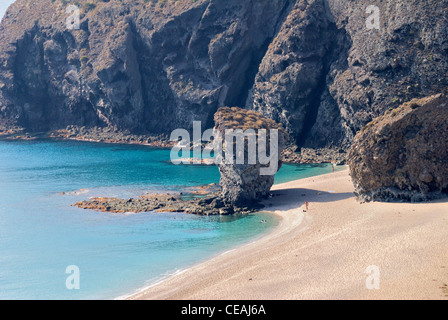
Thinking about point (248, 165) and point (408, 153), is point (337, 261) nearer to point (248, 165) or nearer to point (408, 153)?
point (408, 153)

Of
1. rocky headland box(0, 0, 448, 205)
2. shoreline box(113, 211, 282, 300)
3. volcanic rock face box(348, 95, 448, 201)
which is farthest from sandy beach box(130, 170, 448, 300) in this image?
rocky headland box(0, 0, 448, 205)

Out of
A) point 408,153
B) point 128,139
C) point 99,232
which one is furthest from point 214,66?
point 408,153

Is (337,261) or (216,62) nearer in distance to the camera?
(337,261)

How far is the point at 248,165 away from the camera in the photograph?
175ft

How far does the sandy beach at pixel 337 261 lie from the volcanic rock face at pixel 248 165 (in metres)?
6.54

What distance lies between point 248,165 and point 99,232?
1661cm

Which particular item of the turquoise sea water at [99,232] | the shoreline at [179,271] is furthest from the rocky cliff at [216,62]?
the shoreline at [179,271]

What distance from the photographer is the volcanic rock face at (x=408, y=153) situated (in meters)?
46.5

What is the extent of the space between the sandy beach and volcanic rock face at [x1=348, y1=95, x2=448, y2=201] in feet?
5.81

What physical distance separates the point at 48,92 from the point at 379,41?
9763 centimetres

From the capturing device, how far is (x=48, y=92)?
466 feet

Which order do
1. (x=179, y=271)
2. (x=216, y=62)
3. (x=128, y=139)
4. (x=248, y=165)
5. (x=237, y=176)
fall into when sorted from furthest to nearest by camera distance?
(x=128, y=139), (x=216, y=62), (x=237, y=176), (x=248, y=165), (x=179, y=271)

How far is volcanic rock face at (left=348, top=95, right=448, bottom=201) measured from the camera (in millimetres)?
46500

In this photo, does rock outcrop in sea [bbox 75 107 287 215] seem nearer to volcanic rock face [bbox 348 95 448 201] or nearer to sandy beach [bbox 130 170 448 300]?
sandy beach [bbox 130 170 448 300]
